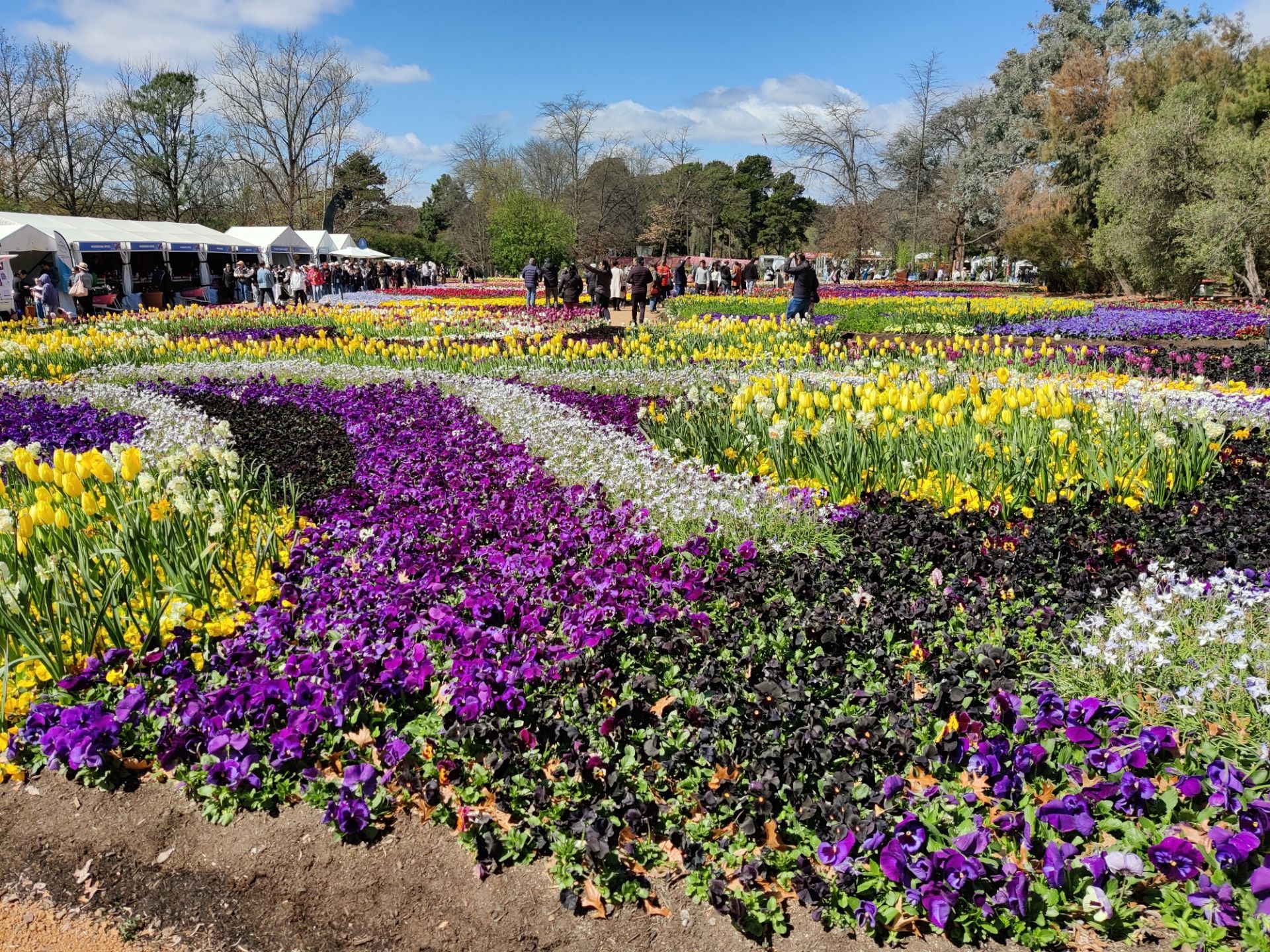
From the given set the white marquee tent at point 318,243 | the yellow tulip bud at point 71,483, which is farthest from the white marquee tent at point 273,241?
the yellow tulip bud at point 71,483

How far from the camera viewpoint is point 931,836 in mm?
2402

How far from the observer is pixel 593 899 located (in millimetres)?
2387

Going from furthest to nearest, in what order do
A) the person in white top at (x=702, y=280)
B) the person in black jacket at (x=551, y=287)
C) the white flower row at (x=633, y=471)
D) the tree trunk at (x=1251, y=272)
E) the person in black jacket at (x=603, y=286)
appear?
1. the person in white top at (x=702, y=280)
2. the person in black jacket at (x=551, y=287)
3. the tree trunk at (x=1251, y=272)
4. the person in black jacket at (x=603, y=286)
5. the white flower row at (x=633, y=471)

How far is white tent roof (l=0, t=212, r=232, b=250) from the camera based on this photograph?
24.0 metres

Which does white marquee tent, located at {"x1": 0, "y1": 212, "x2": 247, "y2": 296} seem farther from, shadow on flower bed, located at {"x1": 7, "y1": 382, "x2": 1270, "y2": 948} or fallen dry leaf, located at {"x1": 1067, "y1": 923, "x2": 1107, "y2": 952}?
fallen dry leaf, located at {"x1": 1067, "y1": 923, "x2": 1107, "y2": 952}

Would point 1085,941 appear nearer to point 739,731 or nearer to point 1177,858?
point 1177,858

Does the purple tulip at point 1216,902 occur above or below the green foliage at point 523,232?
below

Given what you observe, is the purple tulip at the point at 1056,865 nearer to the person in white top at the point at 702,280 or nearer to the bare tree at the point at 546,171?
the person in white top at the point at 702,280

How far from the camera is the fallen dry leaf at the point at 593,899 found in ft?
7.72

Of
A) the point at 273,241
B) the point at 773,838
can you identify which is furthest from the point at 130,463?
the point at 273,241

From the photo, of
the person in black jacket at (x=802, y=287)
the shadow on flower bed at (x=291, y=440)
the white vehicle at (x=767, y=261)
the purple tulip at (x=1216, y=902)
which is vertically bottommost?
the purple tulip at (x=1216, y=902)

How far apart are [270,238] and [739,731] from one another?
36.1m

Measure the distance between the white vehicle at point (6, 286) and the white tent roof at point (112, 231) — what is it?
1.69 m

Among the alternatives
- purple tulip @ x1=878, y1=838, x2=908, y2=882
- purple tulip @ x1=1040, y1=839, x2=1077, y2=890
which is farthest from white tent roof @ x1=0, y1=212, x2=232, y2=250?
purple tulip @ x1=1040, y1=839, x2=1077, y2=890
